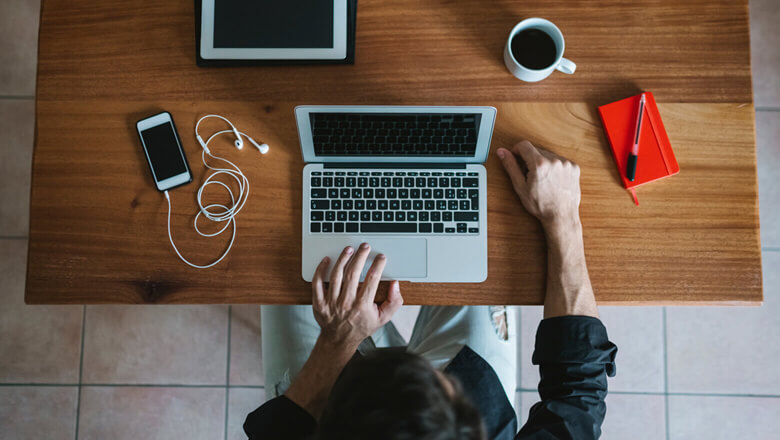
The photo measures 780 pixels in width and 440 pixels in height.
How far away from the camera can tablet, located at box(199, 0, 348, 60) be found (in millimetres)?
971

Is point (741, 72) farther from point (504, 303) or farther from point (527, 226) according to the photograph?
point (504, 303)

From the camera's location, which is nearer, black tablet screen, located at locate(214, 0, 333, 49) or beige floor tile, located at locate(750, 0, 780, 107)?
black tablet screen, located at locate(214, 0, 333, 49)

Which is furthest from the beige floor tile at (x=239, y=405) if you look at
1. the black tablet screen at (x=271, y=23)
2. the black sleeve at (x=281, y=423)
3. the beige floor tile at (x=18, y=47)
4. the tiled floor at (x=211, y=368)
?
the beige floor tile at (x=18, y=47)

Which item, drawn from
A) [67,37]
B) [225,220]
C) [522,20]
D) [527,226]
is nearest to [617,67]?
[522,20]

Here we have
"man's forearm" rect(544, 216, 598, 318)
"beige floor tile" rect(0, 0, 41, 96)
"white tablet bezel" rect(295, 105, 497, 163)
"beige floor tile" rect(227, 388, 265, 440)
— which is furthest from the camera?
"beige floor tile" rect(0, 0, 41, 96)

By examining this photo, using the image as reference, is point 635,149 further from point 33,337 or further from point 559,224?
point 33,337

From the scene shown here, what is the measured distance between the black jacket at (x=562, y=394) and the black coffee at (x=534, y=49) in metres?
0.50

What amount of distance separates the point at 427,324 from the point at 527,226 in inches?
17.3

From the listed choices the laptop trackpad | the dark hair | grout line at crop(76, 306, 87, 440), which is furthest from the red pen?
grout line at crop(76, 306, 87, 440)

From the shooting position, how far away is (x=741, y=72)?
1.00 meters

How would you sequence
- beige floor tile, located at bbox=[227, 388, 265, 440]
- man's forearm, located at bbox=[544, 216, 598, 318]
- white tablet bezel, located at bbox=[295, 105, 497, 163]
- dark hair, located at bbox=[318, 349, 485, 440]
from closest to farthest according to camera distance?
dark hair, located at bbox=[318, 349, 485, 440] → white tablet bezel, located at bbox=[295, 105, 497, 163] → man's forearm, located at bbox=[544, 216, 598, 318] → beige floor tile, located at bbox=[227, 388, 265, 440]

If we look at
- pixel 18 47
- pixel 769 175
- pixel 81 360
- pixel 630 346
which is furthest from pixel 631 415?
pixel 18 47

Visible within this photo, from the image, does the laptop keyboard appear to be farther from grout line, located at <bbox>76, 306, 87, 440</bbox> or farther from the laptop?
grout line, located at <bbox>76, 306, 87, 440</bbox>

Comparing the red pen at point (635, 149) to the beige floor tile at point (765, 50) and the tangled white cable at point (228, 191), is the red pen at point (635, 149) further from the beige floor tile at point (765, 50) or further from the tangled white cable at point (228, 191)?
the beige floor tile at point (765, 50)
